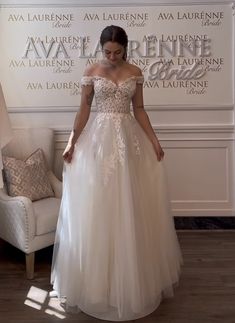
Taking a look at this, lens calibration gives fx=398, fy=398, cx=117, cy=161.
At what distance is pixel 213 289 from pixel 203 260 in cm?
48

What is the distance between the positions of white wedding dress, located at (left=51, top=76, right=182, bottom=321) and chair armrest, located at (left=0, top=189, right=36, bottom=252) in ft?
1.17

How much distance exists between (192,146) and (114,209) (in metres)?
1.61

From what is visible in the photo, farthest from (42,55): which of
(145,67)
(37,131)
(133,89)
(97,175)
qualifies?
(97,175)

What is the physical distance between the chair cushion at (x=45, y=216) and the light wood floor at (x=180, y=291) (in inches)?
12.7

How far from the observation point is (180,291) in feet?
8.11

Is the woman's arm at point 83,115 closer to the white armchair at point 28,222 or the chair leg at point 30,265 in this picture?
the white armchair at point 28,222

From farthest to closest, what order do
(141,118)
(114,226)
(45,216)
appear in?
(45,216), (141,118), (114,226)

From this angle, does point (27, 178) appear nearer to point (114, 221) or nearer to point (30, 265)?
point (30, 265)

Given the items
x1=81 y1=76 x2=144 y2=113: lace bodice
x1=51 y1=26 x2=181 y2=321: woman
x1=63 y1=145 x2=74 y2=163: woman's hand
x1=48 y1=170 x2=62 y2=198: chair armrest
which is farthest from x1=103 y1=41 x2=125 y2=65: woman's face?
x1=48 y1=170 x2=62 y2=198: chair armrest

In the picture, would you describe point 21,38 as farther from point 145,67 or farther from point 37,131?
point 145,67

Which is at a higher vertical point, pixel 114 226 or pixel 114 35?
pixel 114 35

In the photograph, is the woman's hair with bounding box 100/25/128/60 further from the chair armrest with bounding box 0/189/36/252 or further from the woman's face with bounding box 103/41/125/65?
the chair armrest with bounding box 0/189/36/252

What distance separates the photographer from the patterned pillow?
2887mm

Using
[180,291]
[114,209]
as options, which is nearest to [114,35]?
[114,209]
